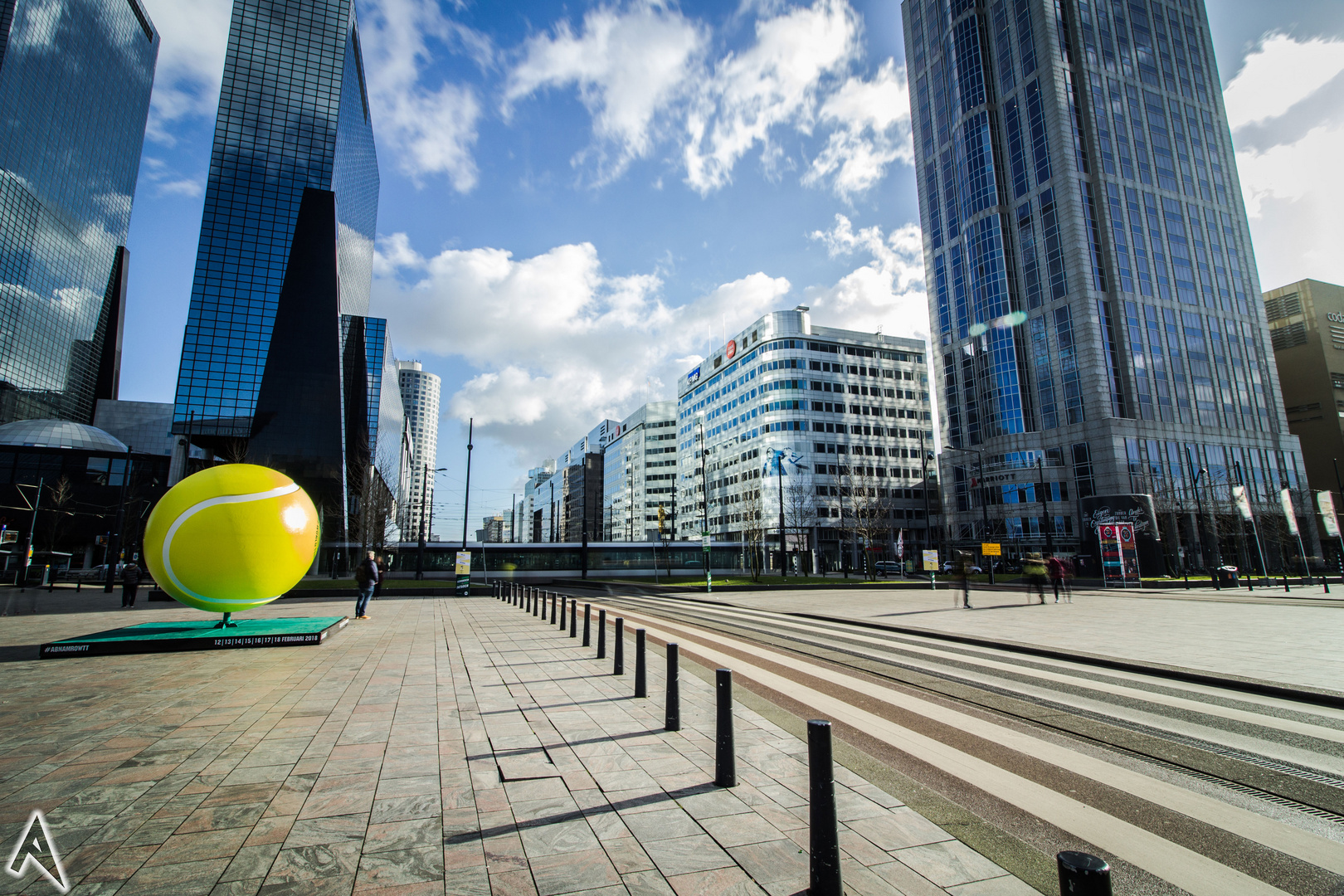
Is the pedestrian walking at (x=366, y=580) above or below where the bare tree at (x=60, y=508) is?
below

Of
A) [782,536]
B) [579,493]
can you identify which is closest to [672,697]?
[782,536]

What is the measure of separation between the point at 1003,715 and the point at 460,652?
885 cm

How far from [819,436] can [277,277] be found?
7233 cm

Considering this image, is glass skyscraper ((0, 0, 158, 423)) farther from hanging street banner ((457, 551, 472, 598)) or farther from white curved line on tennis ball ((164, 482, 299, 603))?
white curved line on tennis ball ((164, 482, 299, 603))

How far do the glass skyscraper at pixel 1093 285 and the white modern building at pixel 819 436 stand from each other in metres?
10.6

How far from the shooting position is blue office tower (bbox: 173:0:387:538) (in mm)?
71625

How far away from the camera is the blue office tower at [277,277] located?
71.6m

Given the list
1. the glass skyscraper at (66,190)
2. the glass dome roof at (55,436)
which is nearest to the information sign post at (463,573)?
the glass dome roof at (55,436)

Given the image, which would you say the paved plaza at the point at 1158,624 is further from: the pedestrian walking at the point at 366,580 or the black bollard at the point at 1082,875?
the pedestrian walking at the point at 366,580

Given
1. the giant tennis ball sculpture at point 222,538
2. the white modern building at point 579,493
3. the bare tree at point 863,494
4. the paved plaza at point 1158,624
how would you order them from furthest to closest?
1. the white modern building at point 579,493
2. the bare tree at point 863,494
3. the giant tennis ball sculpture at point 222,538
4. the paved plaza at point 1158,624

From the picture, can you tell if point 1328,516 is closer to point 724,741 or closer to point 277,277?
point 724,741

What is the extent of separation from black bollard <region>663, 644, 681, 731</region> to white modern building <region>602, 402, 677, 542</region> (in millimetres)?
104049

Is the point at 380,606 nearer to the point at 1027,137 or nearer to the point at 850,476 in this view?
the point at 850,476

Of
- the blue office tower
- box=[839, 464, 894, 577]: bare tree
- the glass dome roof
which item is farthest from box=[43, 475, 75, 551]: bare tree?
box=[839, 464, 894, 577]: bare tree
